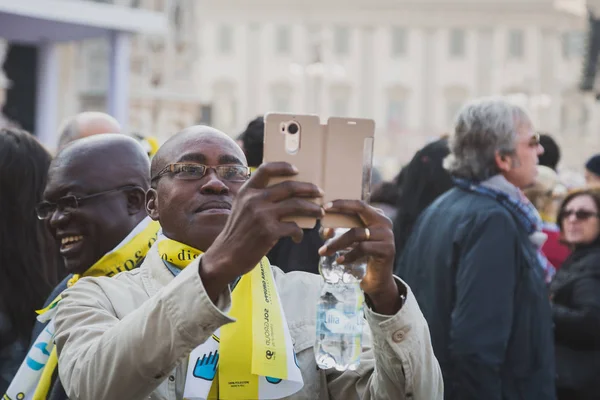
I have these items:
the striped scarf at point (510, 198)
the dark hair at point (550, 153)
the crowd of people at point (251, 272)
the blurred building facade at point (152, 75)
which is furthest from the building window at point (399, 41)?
the striped scarf at point (510, 198)

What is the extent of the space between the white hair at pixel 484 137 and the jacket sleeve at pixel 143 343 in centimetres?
218

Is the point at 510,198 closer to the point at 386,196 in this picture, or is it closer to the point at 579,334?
the point at 579,334

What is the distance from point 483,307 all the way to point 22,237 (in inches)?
61.9

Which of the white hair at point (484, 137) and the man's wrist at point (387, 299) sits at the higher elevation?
the white hair at point (484, 137)

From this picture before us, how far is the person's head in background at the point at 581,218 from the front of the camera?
528 cm

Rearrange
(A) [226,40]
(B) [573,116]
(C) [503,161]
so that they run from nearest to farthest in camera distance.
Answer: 1. (C) [503,161]
2. (B) [573,116]
3. (A) [226,40]

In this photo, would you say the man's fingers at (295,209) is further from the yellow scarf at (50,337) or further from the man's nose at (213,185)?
the yellow scarf at (50,337)

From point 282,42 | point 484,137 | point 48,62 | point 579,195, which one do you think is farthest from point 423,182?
point 282,42

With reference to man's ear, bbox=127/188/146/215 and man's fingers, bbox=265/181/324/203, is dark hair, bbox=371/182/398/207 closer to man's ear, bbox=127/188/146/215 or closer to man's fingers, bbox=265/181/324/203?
man's ear, bbox=127/188/146/215

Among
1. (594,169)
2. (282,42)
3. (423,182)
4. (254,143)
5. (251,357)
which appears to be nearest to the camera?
(251,357)

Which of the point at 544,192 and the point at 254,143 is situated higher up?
the point at 254,143

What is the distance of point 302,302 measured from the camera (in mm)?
2412

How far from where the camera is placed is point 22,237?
368 cm

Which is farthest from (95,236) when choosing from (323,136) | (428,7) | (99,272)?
(428,7)
